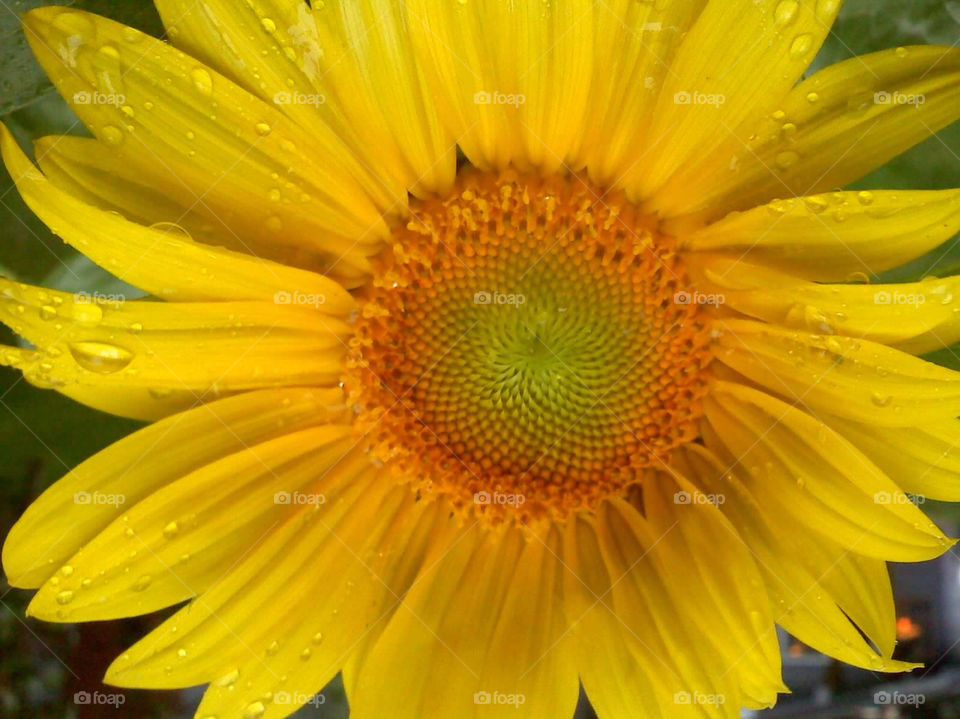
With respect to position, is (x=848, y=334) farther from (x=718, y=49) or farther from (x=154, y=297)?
(x=154, y=297)

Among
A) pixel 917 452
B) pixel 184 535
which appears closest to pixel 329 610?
pixel 184 535

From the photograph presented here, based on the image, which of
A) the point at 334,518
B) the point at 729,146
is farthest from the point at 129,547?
the point at 729,146

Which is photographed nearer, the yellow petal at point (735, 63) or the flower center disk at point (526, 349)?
the yellow petal at point (735, 63)

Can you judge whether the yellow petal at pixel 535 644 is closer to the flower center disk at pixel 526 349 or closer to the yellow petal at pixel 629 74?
the flower center disk at pixel 526 349

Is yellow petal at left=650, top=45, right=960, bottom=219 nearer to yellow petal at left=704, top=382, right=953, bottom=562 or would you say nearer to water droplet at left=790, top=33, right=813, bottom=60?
water droplet at left=790, top=33, right=813, bottom=60

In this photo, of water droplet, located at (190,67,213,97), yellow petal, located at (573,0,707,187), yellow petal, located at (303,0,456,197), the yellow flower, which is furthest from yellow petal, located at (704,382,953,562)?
water droplet, located at (190,67,213,97)

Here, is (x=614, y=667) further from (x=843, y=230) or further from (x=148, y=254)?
(x=148, y=254)

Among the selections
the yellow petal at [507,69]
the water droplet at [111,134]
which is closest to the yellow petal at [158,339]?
the water droplet at [111,134]
